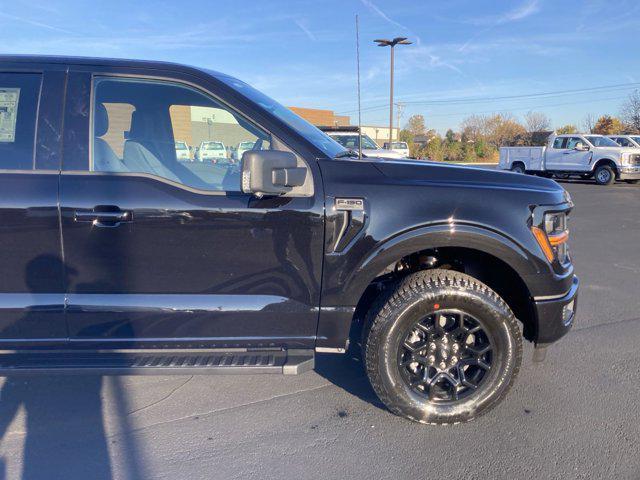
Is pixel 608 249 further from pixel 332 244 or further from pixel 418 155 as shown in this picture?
pixel 418 155

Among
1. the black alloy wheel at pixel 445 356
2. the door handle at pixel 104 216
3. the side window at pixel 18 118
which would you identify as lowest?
the black alloy wheel at pixel 445 356

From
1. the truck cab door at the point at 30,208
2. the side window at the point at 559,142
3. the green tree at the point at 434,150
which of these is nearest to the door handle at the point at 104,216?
the truck cab door at the point at 30,208

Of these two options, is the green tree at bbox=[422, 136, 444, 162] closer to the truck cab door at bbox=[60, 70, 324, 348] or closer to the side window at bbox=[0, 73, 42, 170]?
the truck cab door at bbox=[60, 70, 324, 348]

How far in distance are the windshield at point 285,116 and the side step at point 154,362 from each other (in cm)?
118

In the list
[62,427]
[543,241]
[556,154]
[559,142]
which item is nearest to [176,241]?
[62,427]

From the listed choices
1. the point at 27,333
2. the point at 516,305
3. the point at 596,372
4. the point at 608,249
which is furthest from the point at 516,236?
the point at 608,249

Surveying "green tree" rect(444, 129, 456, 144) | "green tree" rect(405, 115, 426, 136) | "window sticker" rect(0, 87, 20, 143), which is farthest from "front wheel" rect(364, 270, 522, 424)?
"green tree" rect(405, 115, 426, 136)

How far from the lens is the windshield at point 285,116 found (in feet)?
9.37

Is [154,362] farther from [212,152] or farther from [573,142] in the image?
[573,142]

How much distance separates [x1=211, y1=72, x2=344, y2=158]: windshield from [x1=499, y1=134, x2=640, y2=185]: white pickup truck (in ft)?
54.2

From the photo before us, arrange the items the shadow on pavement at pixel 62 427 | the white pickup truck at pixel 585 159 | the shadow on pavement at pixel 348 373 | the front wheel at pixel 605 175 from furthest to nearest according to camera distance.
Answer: the front wheel at pixel 605 175 < the white pickup truck at pixel 585 159 < the shadow on pavement at pixel 348 373 < the shadow on pavement at pixel 62 427

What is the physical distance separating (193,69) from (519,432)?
2.74 meters

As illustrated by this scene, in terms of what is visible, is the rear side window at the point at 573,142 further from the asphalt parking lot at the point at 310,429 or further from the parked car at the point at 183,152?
the parked car at the point at 183,152

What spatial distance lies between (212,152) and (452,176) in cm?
138
